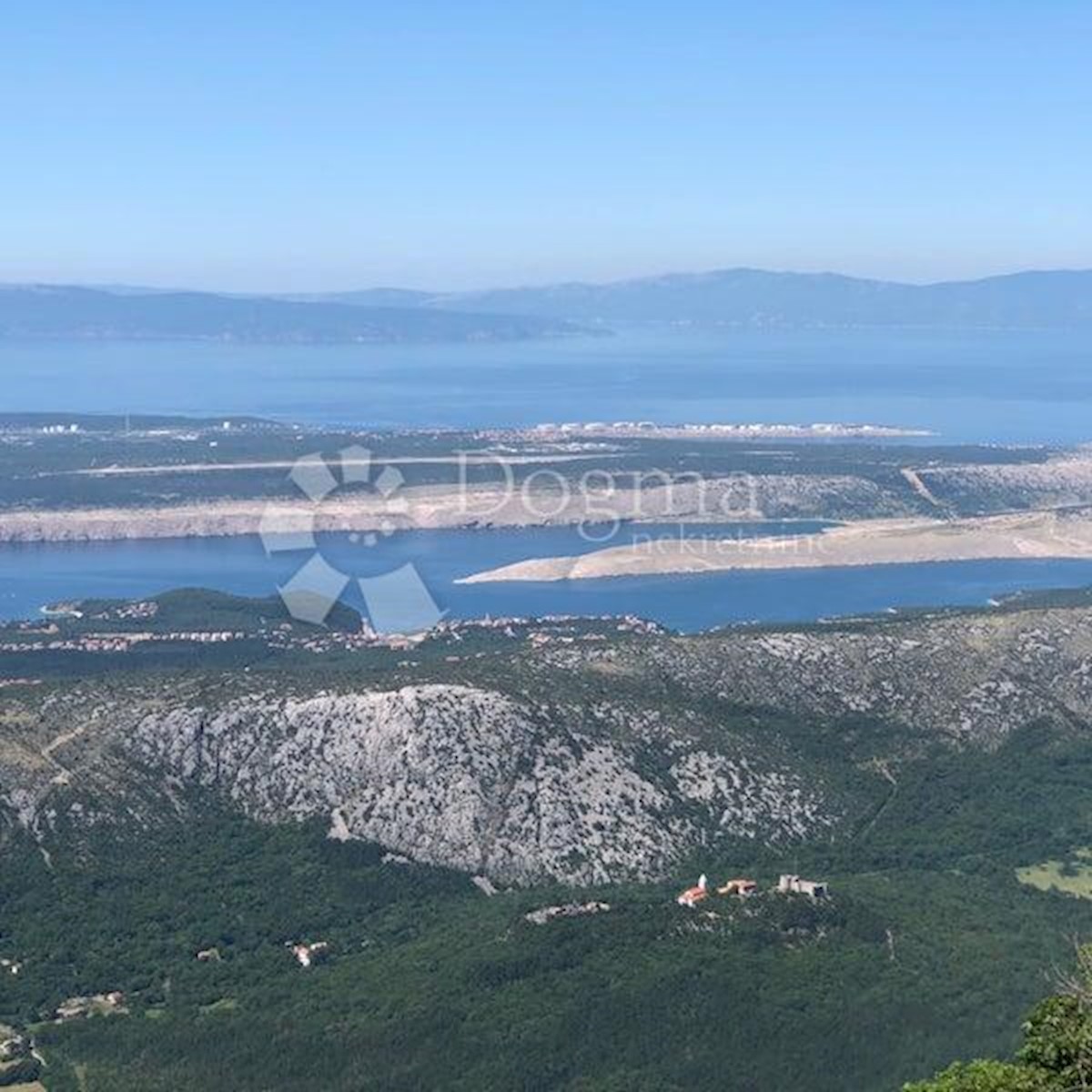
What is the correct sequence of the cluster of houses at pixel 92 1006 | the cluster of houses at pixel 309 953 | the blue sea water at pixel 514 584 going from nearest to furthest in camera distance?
the cluster of houses at pixel 92 1006
the cluster of houses at pixel 309 953
the blue sea water at pixel 514 584

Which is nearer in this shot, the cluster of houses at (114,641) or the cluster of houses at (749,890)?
the cluster of houses at (749,890)

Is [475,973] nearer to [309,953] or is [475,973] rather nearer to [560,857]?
[309,953]

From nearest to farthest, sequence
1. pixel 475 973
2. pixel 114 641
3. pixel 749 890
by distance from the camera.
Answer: pixel 475 973, pixel 749 890, pixel 114 641

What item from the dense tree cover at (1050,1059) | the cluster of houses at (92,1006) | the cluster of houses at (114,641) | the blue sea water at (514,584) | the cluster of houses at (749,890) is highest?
the dense tree cover at (1050,1059)

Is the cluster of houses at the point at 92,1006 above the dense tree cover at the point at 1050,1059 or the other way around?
the other way around

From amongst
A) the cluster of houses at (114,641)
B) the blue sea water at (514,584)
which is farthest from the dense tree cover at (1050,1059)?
the blue sea water at (514,584)

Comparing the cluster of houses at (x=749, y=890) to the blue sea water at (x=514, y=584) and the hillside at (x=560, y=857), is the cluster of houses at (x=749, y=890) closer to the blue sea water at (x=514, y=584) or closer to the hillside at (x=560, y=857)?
the hillside at (x=560, y=857)

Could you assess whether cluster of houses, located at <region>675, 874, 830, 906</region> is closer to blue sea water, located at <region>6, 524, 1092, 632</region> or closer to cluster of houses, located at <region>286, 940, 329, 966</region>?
cluster of houses, located at <region>286, 940, 329, 966</region>

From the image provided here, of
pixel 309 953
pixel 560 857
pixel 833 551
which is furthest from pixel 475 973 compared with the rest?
pixel 833 551

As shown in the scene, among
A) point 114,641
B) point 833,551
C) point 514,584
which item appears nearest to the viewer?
point 114,641

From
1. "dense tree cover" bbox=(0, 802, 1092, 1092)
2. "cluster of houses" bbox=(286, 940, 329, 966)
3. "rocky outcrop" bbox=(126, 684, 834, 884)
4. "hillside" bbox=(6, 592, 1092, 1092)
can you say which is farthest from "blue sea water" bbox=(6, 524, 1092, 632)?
"cluster of houses" bbox=(286, 940, 329, 966)
